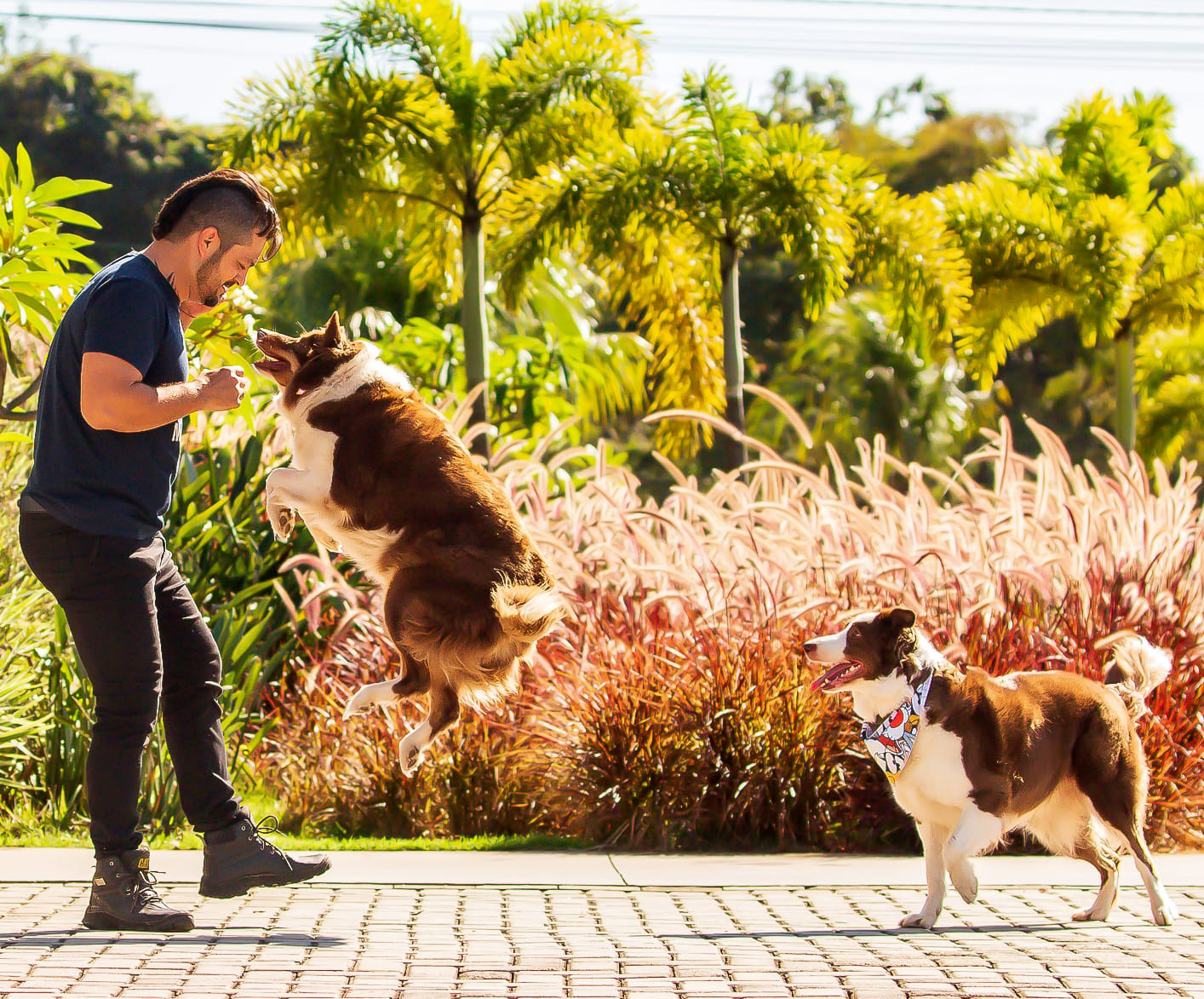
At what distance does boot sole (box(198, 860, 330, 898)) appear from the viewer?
15.3 feet

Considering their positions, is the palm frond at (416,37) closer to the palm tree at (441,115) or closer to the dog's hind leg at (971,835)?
the palm tree at (441,115)

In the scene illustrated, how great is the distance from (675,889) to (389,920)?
57.7 inches

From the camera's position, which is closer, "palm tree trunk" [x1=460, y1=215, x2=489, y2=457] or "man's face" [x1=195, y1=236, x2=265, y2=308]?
"man's face" [x1=195, y1=236, x2=265, y2=308]

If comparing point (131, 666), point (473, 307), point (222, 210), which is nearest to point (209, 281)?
point (222, 210)

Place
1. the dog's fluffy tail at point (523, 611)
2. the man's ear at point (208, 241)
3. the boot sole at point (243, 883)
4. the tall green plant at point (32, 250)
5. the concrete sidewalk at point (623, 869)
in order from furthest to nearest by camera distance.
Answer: the concrete sidewalk at point (623, 869), the tall green plant at point (32, 250), the boot sole at point (243, 883), the man's ear at point (208, 241), the dog's fluffy tail at point (523, 611)

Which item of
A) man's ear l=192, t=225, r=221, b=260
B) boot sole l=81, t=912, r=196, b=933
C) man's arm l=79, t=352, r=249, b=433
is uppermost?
man's ear l=192, t=225, r=221, b=260

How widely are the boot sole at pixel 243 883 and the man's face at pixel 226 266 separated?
1.99 meters

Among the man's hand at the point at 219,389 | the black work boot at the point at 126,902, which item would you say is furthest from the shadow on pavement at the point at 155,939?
the man's hand at the point at 219,389

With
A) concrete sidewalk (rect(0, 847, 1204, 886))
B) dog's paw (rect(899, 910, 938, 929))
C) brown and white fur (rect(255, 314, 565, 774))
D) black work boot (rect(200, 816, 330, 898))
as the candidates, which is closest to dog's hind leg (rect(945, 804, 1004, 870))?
dog's paw (rect(899, 910, 938, 929))

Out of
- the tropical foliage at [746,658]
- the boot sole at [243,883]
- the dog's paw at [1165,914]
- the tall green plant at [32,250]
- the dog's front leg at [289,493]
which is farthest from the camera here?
the tropical foliage at [746,658]

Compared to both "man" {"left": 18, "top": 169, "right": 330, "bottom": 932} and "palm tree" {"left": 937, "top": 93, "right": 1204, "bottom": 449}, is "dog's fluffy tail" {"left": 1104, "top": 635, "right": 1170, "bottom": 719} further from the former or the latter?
"palm tree" {"left": 937, "top": 93, "right": 1204, "bottom": 449}

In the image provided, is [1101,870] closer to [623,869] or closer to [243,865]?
[623,869]

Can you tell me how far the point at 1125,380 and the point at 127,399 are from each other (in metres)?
19.9

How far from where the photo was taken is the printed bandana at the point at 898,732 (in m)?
5.36
